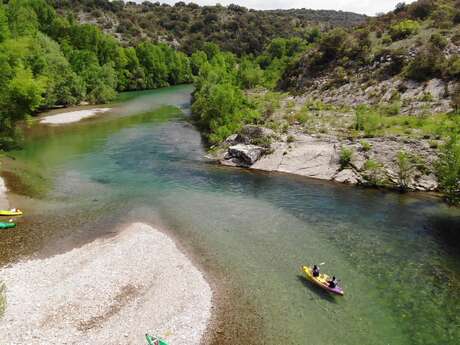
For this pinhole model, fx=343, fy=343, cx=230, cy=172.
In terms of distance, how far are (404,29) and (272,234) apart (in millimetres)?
68607

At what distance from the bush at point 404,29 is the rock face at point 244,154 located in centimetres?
4990

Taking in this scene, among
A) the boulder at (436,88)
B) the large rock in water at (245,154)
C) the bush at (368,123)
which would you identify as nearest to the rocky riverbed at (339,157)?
the large rock in water at (245,154)

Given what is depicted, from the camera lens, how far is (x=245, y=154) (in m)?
52.4

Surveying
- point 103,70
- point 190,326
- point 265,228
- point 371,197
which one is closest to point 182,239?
point 265,228

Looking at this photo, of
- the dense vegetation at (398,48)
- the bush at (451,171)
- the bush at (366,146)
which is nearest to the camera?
the bush at (451,171)

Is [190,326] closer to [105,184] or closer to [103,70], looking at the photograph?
[105,184]

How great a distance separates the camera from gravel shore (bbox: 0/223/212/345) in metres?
19.3

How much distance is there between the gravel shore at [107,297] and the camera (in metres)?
19.3

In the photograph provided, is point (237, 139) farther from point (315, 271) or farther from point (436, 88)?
point (436, 88)

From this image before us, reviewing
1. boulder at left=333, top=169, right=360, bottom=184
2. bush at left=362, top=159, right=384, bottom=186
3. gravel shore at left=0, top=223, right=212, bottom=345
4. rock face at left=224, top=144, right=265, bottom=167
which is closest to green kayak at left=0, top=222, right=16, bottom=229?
gravel shore at left=0, top=223, right=212, bottom=345

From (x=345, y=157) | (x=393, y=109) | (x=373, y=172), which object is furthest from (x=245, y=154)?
(x=393, y=109)

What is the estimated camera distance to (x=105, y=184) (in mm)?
43062

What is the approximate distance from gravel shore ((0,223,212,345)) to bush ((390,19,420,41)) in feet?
248

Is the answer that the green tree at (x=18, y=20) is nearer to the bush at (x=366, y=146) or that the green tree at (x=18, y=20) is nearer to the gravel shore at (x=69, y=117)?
the gravel shore at (x=69, y=117)
